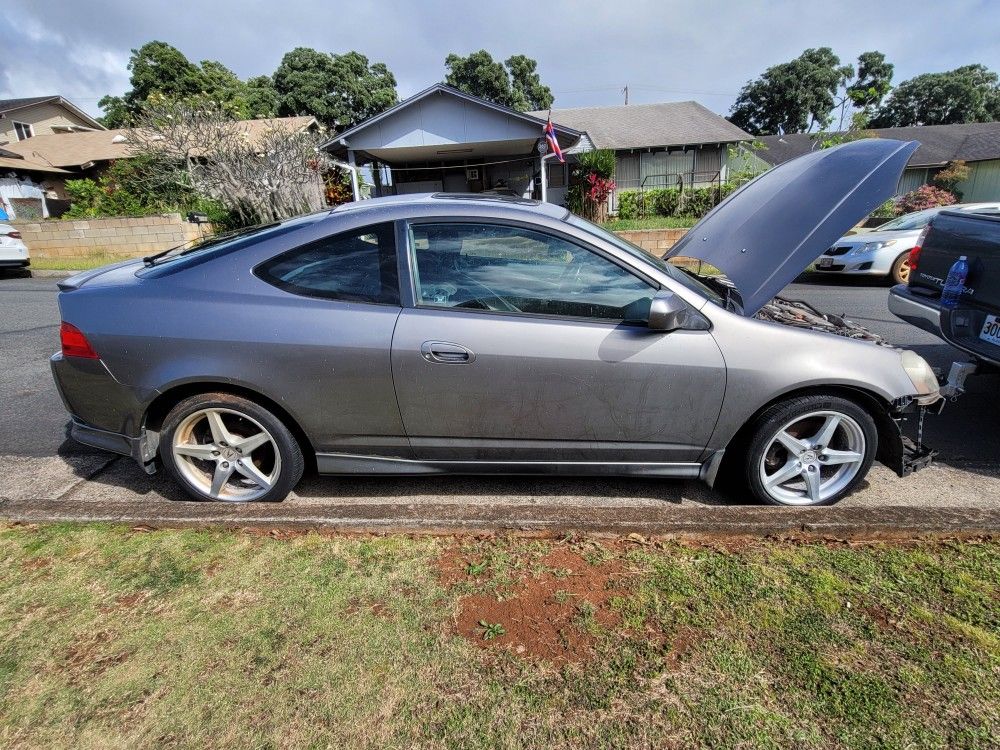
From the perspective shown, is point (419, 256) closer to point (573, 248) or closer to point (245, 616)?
point (573, 248)

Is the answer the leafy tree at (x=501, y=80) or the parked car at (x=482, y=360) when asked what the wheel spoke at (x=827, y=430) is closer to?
the parked car at (x=482, y=360)

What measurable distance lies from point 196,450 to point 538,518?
1.82 metres

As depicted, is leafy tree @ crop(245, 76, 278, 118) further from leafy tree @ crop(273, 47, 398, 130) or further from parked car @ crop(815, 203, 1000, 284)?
parked car @ crop(815, 203, 1000, 284)

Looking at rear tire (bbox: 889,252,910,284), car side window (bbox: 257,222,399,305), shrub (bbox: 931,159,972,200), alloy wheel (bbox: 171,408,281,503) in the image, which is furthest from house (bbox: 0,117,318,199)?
shrub (bbox: 931,159,972,200)

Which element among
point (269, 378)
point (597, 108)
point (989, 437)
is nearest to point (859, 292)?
point (989, 437)

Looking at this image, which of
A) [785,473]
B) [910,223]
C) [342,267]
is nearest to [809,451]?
[785,473]

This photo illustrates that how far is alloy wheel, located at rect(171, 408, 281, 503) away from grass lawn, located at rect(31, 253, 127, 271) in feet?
48.4

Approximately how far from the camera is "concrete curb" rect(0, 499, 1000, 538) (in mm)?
2518

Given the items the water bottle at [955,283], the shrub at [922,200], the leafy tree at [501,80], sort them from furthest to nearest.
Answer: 1. the leafy tree at [501,80]
2. the shrub at [922,200]
3. the water bottle at [955,283]

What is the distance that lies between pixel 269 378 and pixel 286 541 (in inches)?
30.7

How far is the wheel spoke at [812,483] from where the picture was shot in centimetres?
282

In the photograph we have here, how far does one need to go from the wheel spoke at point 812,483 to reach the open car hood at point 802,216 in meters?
0.90

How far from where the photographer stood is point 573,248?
8.89ft

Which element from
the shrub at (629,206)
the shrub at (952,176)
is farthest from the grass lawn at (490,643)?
the shrub at (952,176)
